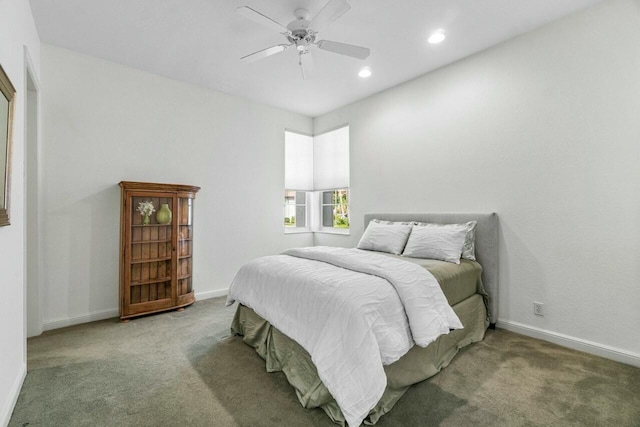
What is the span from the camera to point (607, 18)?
2.43 metres

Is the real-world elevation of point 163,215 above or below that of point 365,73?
below

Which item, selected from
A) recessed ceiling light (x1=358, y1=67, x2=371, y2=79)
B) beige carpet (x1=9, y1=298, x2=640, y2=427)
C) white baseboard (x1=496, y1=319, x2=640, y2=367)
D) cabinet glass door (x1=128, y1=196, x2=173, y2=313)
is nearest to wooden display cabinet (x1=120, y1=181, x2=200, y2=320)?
cabinet glass door (x1=128, y1=196, x2=173, y2=313)

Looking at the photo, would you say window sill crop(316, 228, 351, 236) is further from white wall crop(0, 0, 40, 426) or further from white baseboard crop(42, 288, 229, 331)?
white wall crop(0, 0, 40, 426)

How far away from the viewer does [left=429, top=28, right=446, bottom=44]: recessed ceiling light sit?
111 inches

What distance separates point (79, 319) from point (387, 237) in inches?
137

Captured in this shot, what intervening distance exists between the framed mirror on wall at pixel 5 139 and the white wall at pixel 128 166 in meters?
1.56

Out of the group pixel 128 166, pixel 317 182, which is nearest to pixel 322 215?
pixel 317 182

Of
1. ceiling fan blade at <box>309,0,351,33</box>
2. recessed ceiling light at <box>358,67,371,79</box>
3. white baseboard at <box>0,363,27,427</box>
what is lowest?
white baseboard at <box>0,363,27,427</box>

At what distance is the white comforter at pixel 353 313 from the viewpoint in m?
1.52

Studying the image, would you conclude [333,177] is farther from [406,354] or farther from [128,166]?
[406,354]

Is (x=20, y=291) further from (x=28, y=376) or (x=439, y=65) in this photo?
(x=439, y=65)

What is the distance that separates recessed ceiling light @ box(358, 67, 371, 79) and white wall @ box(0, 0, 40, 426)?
3.06 metres

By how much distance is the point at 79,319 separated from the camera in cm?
316

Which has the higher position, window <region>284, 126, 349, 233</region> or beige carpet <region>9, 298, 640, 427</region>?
window <region>284, 126, 349, 233</region>
